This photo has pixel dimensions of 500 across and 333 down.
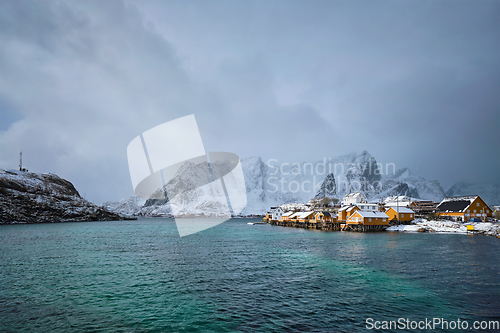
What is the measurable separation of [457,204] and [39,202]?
193141 millimetres

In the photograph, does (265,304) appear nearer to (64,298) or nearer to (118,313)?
(118,313)

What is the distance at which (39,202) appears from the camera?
144m

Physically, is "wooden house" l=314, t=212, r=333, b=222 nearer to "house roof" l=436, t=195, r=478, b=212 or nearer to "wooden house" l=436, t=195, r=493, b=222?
"wooden house" l=436, t=195, r=493, b=222

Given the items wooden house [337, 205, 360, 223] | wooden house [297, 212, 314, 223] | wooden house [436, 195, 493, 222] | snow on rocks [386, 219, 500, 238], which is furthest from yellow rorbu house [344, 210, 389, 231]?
wooden house [436, 195, 493, 222]

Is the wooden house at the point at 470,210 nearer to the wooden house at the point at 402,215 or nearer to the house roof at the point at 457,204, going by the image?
the house roof at the point at 457,204

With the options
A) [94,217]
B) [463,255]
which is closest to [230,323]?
[463,255]

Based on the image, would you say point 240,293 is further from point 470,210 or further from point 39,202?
point 39,202

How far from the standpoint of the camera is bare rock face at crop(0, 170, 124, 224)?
131125 millimetres

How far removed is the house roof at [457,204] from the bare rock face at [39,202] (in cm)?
18292

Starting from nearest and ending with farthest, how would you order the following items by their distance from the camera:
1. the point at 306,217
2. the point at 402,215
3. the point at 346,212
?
the point at 402,215 < the point at 346,212 < the point at 306,217

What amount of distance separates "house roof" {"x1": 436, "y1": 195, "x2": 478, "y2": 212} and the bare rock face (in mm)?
182917

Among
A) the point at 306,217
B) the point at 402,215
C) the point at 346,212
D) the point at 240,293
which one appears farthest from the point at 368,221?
the point at 240,293

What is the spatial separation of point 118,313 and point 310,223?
101 metres

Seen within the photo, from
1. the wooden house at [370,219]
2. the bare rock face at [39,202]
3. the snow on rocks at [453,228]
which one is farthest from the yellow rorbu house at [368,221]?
the bare rock face at [39,202]
